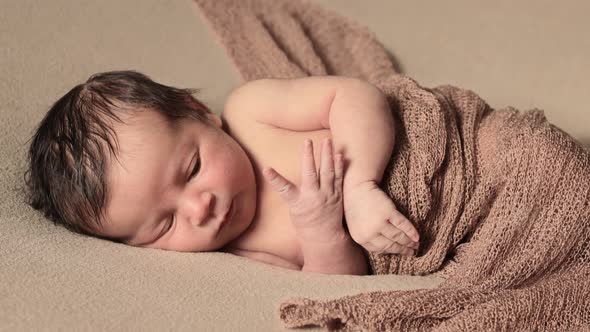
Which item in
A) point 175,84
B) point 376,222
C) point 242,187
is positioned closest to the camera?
point 376,222

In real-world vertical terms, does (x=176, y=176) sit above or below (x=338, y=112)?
below

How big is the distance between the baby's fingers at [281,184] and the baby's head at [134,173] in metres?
0.08

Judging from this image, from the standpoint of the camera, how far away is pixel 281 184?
3.38ft

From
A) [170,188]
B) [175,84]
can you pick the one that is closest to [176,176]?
[170,188]

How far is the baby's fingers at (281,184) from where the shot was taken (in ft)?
3.33

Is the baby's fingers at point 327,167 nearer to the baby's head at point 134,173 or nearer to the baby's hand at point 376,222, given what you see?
the baby's hand at point 376,222

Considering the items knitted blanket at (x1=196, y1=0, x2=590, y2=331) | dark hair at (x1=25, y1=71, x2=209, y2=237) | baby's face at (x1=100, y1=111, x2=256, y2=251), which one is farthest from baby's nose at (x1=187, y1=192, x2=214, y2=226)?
knitted blanket at (x1=196, y1=0, x2=590, y2=331)

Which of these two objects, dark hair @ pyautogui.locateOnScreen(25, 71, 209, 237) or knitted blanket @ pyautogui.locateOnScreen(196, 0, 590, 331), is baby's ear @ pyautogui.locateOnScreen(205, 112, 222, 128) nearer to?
dark hair @ pyautogui.locateOnScreen(25, 71, 209, 237)

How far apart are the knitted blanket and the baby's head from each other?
264 millimetres

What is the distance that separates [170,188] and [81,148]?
141 millimetres

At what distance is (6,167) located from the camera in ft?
3.70

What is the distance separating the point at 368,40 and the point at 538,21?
0.37 metres

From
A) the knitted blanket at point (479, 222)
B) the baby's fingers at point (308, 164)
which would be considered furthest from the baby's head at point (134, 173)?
the knitted blanket at point (479, 222)

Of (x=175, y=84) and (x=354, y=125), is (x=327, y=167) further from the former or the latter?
(x=175, y=84)
